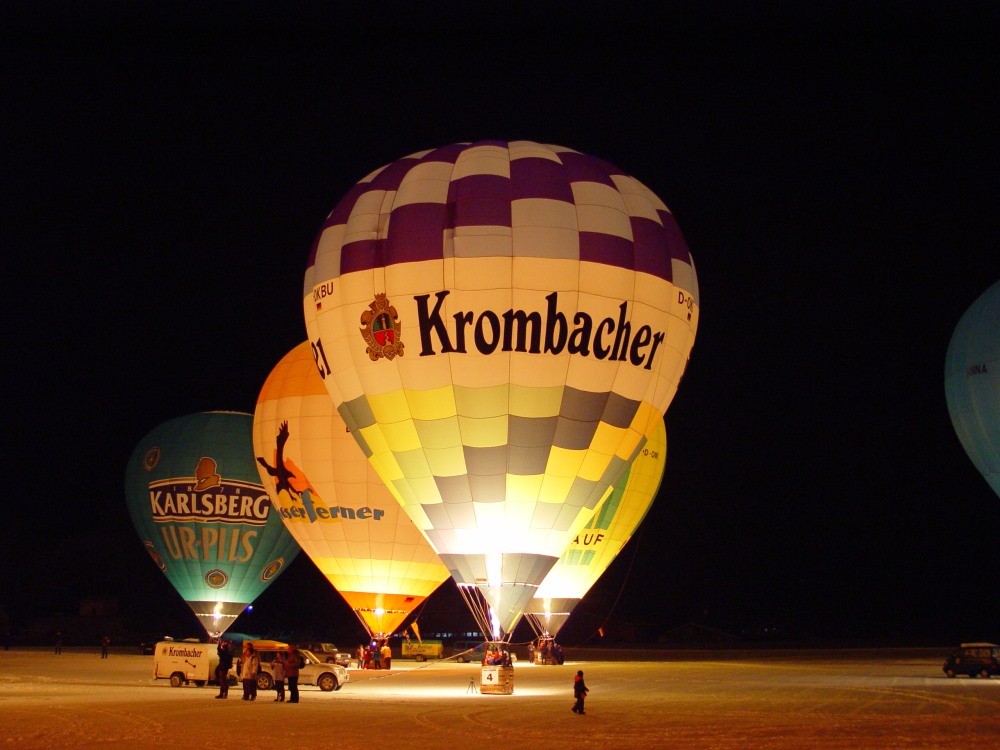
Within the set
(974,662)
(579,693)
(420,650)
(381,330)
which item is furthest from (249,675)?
(420,650)

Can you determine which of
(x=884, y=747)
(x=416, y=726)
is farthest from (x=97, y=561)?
(x=884, y=747)

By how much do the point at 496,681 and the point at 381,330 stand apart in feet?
17.5

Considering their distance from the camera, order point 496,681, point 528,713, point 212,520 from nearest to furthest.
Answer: point 528,713 < point 496,681 < point 212,520

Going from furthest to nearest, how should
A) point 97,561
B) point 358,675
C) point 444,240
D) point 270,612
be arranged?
point 270,612, point 97,561, point 358,675, point 444,240

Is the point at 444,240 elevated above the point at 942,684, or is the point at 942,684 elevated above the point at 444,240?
the point at 444,240

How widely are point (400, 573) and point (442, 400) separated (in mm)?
7586

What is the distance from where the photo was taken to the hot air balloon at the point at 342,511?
908 inches

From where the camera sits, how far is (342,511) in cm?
2317

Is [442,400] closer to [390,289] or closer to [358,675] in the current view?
[390,289]

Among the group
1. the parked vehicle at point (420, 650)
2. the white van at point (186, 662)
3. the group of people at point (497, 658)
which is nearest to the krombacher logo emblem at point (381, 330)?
the group of people at point (497, 658)

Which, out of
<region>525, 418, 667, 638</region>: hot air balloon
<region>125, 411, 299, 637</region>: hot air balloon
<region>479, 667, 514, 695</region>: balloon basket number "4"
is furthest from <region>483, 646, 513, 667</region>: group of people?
<region>125, 411, 299, 637</region>: hot air balloon

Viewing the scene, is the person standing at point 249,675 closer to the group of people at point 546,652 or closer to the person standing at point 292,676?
the person standing at point 292,676

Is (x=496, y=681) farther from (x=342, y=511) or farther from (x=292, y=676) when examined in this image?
(x=342, y=511)

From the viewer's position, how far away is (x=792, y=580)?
181 feet
